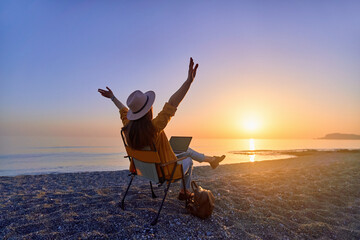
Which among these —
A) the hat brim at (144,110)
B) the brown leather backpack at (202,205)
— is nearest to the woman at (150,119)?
the hat brim at (144,110)

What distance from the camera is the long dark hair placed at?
3350mm

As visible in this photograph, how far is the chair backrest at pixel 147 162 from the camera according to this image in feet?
11.4

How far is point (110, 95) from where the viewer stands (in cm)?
445

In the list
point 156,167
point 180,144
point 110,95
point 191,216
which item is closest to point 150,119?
point 156,167

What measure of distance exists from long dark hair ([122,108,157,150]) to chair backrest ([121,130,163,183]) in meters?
0.13

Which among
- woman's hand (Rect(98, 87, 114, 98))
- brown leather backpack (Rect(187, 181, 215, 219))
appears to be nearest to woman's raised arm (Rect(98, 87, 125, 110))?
woman's hand (Rect(98, 87, 114, 98))

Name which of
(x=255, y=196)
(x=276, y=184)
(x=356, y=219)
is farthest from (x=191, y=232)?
(x=276, y=184)

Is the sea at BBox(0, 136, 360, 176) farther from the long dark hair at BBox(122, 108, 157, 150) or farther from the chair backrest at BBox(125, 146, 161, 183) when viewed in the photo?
the long dark hair at BBox(122, 108, 157, 150)

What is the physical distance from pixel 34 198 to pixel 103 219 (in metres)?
2.43

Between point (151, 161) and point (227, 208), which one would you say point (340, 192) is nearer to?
point (227, 208)

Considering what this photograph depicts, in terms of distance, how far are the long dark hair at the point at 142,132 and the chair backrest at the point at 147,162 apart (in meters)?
0.13

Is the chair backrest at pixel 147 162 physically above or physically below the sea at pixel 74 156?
above

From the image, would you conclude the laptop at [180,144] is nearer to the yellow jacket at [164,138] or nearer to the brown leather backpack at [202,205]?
the yellow jacket at [164,138]

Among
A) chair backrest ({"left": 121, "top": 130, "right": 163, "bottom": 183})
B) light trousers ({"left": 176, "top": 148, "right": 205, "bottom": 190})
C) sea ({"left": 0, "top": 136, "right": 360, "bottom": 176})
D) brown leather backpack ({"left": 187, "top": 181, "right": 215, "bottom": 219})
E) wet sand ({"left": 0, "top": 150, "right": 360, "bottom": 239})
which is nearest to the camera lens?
wet sand ({"left": 0, "top": 150, "right": 360, "bottom": 239})
